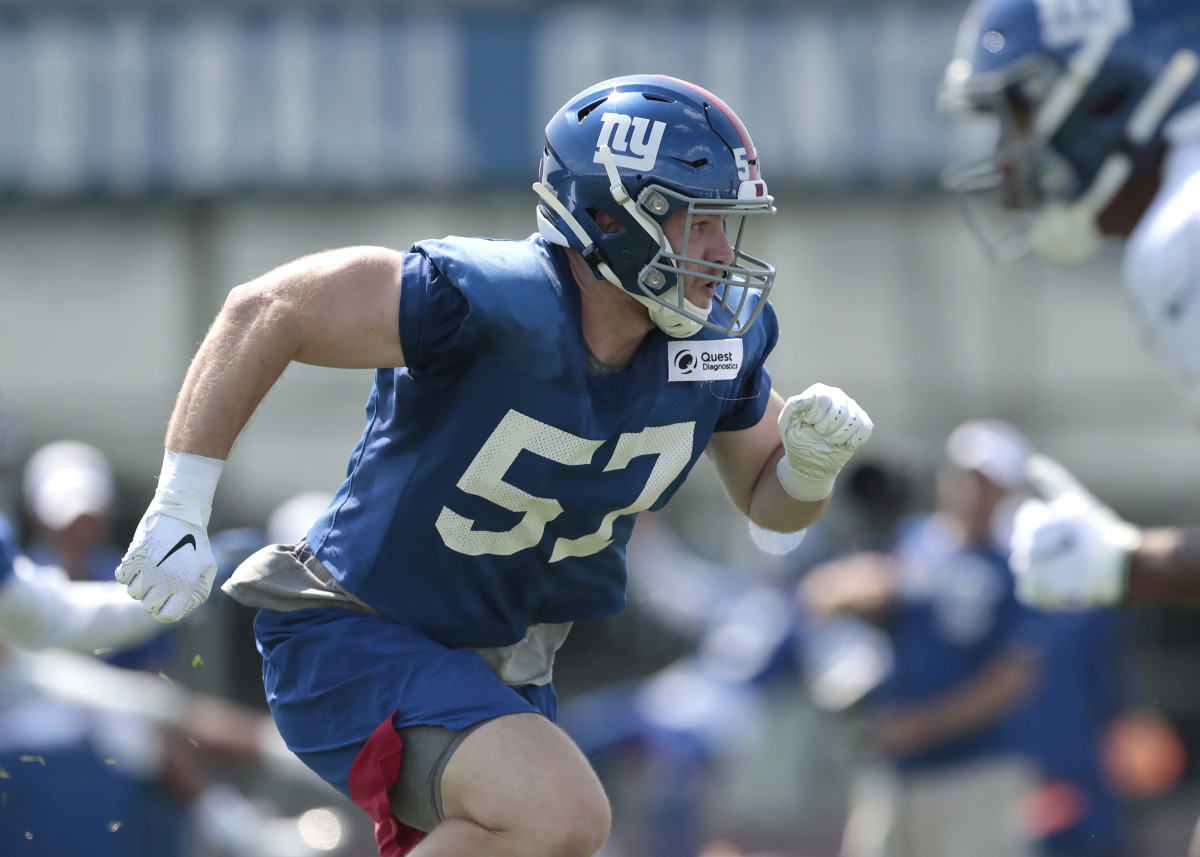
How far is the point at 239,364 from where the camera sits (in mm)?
2939

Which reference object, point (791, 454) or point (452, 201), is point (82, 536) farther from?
point (452, 201)

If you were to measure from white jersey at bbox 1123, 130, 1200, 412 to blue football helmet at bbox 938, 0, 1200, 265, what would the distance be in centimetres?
49

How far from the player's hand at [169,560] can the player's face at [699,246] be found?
3.52ft

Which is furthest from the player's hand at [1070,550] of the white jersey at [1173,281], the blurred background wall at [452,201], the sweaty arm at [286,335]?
the blurred background wall at [452,201]

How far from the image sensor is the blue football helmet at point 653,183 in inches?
123

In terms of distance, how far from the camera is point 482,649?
10.7ft

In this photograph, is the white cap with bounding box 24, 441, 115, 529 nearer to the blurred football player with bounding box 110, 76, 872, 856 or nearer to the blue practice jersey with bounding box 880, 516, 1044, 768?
the blue practice jersey with bounding box 880, 516, 1044, 768

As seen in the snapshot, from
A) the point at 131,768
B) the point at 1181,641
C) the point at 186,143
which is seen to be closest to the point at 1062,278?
the point at 1181,641

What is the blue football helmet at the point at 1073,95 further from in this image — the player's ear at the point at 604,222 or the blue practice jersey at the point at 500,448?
the player's ear at the point at 604,222

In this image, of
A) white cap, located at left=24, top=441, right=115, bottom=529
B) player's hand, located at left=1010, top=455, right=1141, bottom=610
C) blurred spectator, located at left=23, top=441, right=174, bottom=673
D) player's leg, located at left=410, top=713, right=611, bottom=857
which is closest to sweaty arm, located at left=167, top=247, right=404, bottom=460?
player's leg, located at left=410, top=713, right=611, bottom=857

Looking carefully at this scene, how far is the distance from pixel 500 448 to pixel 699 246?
1.95 feet

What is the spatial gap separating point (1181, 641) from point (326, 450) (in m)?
6.13

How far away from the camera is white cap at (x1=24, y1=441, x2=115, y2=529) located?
6.76 meters

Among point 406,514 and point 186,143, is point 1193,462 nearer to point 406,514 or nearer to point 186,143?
point 186,143
